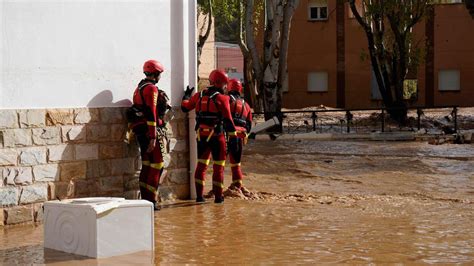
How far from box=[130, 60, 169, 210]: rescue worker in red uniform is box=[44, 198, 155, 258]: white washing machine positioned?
305 cm

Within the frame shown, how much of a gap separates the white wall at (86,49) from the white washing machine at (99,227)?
245 centimetres

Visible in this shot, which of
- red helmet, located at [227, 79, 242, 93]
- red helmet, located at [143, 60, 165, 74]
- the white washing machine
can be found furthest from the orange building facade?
the white washing machine

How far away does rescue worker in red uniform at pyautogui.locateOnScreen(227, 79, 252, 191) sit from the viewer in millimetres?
14031

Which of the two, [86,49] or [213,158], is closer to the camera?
[86,49]

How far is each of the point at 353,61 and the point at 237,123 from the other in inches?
1308

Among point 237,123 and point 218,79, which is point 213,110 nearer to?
point 218,79

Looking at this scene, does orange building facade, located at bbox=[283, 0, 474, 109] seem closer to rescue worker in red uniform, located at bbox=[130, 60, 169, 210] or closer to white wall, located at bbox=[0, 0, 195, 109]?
white wall, located at bbox=[0, 0, 195, 109]

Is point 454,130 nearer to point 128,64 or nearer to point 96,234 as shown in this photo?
point 128,64

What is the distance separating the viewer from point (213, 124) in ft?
43.1

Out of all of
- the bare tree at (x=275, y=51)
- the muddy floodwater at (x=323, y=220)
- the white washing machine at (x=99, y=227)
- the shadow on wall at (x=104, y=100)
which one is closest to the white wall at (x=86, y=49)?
the shadow on wall at (x=104, y=100)

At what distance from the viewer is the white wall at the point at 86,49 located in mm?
11180

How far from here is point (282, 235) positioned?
10547 millimetres

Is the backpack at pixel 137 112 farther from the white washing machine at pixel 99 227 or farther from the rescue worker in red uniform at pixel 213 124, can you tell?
the white washing machine at pixel 99 227

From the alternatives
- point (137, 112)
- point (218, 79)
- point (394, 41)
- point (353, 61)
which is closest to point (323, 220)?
point (218, 79)
